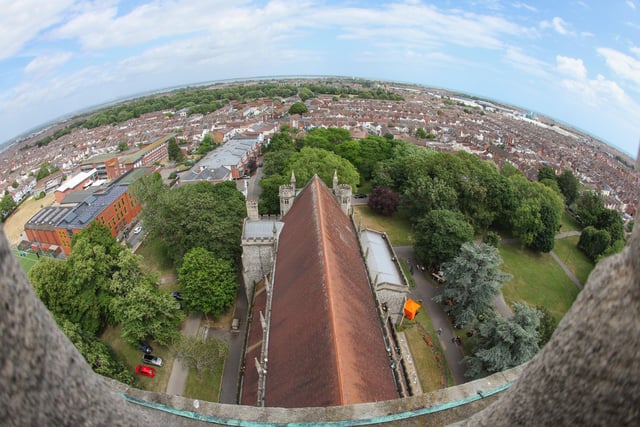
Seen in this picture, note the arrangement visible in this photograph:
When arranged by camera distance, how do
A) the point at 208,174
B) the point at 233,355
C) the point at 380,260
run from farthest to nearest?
1. the point at 208,174
2. the point at 380,260
3. the point at 233,355

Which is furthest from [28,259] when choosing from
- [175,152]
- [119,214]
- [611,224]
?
[611,224]

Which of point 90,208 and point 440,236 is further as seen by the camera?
point 90,208

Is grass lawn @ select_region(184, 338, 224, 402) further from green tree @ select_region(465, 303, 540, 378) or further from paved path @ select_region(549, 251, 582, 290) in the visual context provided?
paved path @ select_region(549, 251, 582, 290)


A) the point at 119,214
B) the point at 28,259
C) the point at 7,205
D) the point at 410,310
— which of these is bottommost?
the point at 7,205

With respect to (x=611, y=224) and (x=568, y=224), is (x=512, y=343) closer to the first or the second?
(x=611, y=224)

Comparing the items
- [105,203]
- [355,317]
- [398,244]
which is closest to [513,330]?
[355,317]

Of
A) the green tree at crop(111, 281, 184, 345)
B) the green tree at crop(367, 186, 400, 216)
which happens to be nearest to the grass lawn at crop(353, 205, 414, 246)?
the green tree at crop(367, 186, 400, 216)
